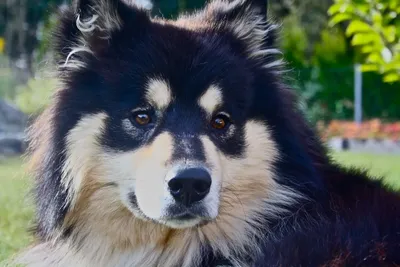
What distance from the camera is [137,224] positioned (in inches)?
147

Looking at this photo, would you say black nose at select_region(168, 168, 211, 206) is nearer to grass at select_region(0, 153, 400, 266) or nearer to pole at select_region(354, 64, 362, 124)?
grass at select_region(0, 153, 400, 266)

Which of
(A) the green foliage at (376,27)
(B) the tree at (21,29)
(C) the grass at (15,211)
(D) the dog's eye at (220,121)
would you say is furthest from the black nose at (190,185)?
(B) the tree at (21,29)

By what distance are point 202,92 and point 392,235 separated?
3.93 feet

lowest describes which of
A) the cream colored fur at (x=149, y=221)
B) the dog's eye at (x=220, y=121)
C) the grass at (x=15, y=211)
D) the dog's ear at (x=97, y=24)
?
the grass at (x=15, y=211)

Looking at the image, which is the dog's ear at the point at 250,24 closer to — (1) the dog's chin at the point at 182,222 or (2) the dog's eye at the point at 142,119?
(2) the dog's eye at the point at 142,119

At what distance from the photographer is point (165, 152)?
134 inches

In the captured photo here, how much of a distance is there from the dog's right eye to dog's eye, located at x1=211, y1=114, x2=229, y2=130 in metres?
0.35

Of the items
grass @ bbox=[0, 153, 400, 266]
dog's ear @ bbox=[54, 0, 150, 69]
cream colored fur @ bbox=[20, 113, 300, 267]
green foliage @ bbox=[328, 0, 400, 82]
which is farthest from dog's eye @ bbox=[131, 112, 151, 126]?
green foliage @ bbox=[328, 0, 400, 82]

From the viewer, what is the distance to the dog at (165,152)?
141 inches

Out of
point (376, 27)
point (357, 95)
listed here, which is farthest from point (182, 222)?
point (357, 95)

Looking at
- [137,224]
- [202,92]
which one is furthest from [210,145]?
[137,224]

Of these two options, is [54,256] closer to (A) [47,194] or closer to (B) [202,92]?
(A) [47,194]

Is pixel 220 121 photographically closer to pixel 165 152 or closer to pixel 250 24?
pixel 165 152

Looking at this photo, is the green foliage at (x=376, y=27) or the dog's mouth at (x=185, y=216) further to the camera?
the green foliage at (x=376, y=27)
